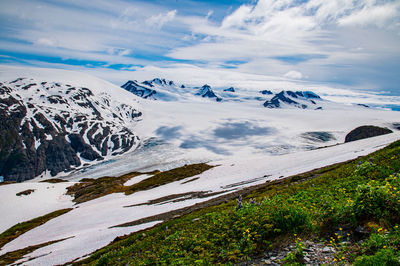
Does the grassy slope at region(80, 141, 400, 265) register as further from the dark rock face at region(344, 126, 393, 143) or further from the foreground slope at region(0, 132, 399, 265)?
the dark rock face at region(344, 126, 393, 143)

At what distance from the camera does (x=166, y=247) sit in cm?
1209

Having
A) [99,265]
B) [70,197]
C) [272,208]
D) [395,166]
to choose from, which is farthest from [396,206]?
[70,197]

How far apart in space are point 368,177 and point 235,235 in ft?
28.8

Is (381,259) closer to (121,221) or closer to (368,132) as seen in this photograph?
(121,221)

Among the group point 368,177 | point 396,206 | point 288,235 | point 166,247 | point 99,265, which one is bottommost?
point 99,265

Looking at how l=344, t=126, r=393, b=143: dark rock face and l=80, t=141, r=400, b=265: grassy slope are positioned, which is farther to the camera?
l=344, t=126, r=393, b=143: dark rock face

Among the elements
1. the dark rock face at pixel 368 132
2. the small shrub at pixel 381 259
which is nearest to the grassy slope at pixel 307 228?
the small shrub at pixel 381 259

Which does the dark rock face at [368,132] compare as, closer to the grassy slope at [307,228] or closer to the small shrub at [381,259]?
→ the grassy slope at [307,228]

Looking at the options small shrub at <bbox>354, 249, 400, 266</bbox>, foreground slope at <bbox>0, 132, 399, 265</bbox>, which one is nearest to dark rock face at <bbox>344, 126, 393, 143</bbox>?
foreground slope at <bbox>0, 132, 399, 265</bbox>

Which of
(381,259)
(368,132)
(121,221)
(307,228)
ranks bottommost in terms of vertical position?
(121,221)

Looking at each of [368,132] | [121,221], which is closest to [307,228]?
[121,221]

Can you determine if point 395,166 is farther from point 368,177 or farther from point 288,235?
point 288,235

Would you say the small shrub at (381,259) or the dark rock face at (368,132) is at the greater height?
the small shrub at (381,259)

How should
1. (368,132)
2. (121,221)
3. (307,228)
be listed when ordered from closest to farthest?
(307,228)
(121,221)
(368,132)
